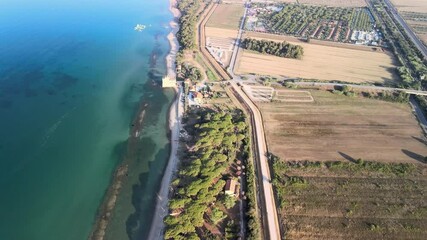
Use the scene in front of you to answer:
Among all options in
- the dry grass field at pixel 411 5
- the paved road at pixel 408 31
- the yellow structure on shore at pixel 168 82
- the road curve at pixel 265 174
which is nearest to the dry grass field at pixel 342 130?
the road curve at pixel 265 174

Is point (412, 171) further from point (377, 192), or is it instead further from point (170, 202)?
point (170, 202)

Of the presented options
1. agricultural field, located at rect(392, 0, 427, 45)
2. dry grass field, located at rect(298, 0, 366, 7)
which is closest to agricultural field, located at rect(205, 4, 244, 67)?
dry grass field, located at rect(298, 0, 366, 7)

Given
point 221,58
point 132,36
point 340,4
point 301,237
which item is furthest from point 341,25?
point 301,237


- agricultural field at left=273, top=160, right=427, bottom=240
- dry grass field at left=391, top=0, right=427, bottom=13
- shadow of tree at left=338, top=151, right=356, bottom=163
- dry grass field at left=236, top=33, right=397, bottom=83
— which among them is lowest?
agricultural field at left=273, top=160, right=427, bottom=240

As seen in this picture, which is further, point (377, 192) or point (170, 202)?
point (377, 192)

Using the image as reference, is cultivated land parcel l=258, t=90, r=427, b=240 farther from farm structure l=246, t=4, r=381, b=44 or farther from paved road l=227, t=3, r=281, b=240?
farm structure l=246, t=4, r=381, b=44

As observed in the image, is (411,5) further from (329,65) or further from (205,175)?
(205,175)
